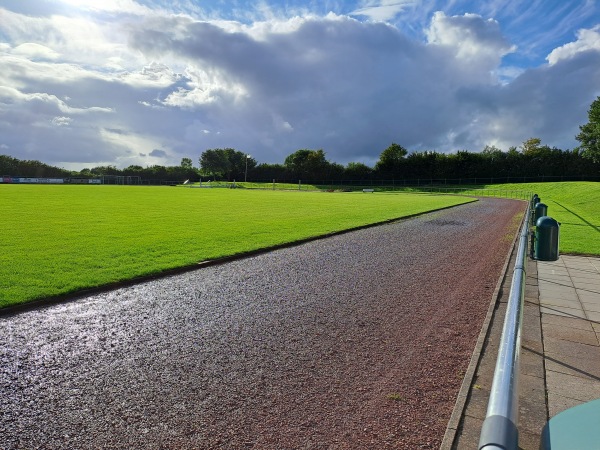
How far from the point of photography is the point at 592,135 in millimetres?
62125

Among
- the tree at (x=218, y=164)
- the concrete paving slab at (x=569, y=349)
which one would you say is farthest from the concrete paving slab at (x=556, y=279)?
the tree at (x=218, y=164)

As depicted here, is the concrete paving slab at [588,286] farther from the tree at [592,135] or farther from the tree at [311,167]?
the tree at [311,167]

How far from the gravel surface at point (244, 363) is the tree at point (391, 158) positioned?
80.5 m

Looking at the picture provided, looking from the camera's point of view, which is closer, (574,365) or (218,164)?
(574,365)

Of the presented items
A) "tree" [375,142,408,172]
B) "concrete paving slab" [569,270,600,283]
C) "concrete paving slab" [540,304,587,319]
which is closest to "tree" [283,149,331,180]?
"tree" [375,142,408,172]

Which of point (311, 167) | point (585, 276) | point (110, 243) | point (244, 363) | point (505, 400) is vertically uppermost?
point (311, 167)

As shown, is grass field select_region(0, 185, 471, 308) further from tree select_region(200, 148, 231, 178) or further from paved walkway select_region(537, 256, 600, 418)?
tree select_region(200, 148, 231, 178)

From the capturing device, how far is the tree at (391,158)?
8562cm

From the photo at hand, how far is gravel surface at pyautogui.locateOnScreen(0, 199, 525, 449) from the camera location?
3.01 metres

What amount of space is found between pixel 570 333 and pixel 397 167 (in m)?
82.9

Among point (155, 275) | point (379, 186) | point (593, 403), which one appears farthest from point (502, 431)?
point (379, 186)

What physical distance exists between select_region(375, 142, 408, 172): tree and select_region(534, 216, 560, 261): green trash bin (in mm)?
80462

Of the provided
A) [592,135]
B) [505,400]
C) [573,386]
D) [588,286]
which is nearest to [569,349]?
[573,386]

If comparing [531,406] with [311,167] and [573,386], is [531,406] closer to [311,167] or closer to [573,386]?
[573,386]
